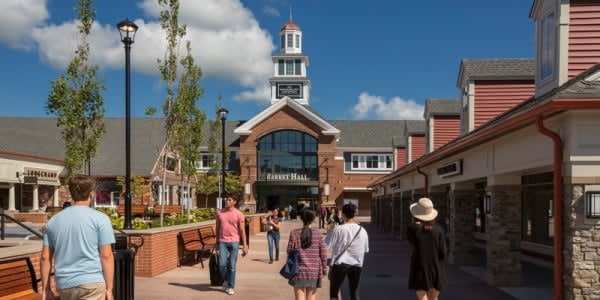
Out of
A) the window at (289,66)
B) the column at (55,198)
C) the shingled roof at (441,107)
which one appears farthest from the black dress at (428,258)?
the window at (289,66)

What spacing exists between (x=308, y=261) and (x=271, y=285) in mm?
5143

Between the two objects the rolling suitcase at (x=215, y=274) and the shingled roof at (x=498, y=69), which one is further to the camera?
the shingled roof at (x=498, y=69)

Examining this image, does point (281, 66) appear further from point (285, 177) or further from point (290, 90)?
point (285, 177)

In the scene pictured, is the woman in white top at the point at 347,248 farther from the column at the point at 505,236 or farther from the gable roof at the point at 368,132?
the gable roof at the point at 368,132

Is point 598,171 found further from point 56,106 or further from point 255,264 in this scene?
point 56,106

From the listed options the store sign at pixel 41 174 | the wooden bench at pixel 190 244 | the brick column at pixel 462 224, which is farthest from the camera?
the store sign at pixel 41 174

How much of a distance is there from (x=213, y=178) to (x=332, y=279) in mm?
42543

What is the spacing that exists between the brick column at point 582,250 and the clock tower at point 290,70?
180 feet

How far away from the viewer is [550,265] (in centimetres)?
1595

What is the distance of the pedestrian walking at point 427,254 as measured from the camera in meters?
7.43

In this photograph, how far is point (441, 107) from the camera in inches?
1004

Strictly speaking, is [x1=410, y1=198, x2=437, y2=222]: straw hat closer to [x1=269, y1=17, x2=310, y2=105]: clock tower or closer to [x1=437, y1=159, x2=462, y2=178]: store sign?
[x1=437, y1=159, x2=462, y2=178]: store sign

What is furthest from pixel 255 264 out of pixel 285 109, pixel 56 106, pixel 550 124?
pixel 285 109

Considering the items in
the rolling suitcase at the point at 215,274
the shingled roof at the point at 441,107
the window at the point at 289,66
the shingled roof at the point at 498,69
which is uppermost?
the window at the point at 289,66
